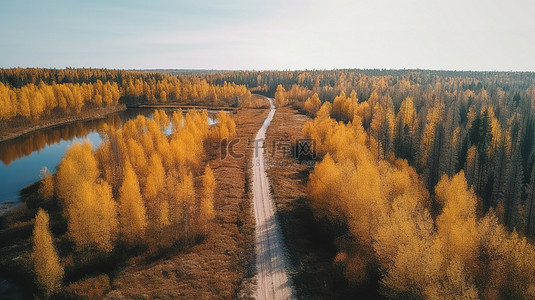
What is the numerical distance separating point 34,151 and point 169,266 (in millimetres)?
77256

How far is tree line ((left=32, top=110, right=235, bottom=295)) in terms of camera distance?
37719mm

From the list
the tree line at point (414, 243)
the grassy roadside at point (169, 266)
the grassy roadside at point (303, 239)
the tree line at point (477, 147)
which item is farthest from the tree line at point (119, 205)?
the tree line at point (477, 147)

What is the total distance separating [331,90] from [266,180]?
102500 mm

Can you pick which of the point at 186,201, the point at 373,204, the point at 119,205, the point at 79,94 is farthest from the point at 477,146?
the point at 79,94

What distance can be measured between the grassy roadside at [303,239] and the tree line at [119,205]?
1184 centimetres

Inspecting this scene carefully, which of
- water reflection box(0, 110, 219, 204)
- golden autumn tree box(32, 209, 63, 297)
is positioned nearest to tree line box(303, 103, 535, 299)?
golden autumn tree box(32, 209, 63, 297)

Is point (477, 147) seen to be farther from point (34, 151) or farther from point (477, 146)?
point (34, 151)

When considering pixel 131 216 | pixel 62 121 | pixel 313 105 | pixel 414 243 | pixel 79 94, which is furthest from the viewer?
pixel 313 105

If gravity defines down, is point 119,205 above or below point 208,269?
above

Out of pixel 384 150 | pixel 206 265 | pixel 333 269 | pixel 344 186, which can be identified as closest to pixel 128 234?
pixel 206 265

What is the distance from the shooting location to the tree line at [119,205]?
37.7 m

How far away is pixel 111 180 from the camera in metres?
53.5

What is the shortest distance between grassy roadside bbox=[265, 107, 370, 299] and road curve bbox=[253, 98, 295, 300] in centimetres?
102

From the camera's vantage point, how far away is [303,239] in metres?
41.7
